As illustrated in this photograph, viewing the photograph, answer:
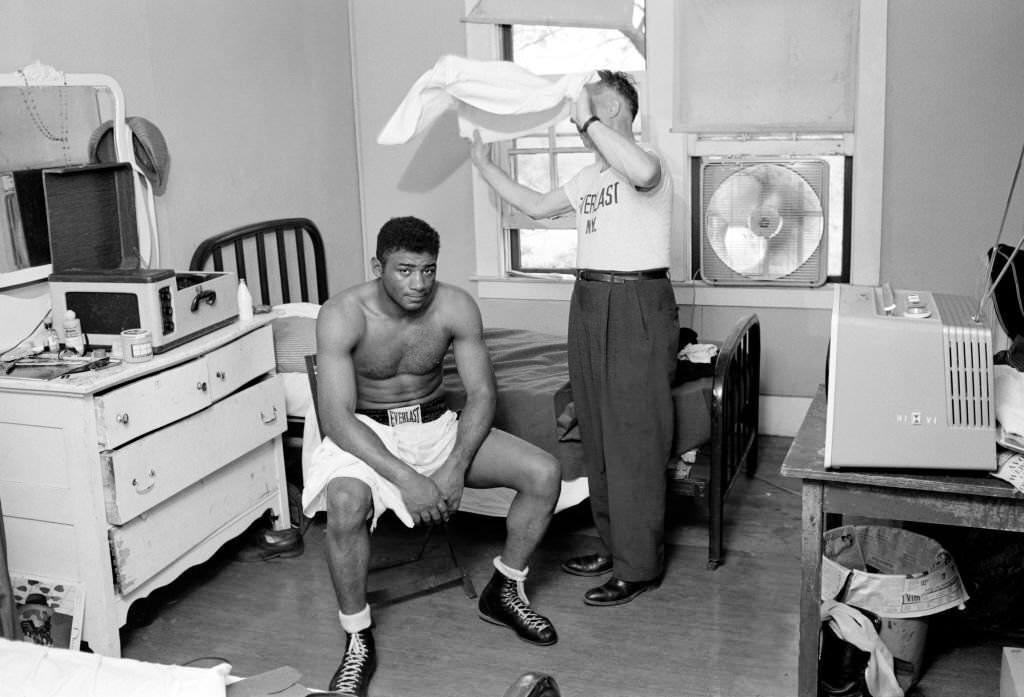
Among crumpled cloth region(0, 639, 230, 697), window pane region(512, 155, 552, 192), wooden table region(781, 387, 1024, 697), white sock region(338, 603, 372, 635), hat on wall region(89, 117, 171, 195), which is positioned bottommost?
white sock region(338, 603, 372, 635)

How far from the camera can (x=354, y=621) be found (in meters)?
3.00

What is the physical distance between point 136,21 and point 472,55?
1693 mm

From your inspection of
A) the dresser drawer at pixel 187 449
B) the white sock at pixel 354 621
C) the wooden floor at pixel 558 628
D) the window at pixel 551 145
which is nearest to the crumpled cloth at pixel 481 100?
the window at pixel 551 145

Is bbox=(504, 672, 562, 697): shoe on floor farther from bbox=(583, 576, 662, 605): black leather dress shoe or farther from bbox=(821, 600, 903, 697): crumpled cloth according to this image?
bbox=(583, 576, 662, 605): black leather dress shoe

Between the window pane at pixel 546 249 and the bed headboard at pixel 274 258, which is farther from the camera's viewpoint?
the window pane at pixel 546 249

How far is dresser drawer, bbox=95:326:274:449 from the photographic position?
9.59 feet

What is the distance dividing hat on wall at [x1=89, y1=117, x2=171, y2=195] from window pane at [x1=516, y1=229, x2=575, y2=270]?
71.7 inches

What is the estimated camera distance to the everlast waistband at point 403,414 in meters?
3.27

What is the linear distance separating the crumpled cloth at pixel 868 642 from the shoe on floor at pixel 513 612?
2.68ft

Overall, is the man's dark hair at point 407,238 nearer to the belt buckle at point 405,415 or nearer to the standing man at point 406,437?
the standing man at point 406,437

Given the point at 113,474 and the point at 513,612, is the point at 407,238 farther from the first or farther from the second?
the point at 513,612

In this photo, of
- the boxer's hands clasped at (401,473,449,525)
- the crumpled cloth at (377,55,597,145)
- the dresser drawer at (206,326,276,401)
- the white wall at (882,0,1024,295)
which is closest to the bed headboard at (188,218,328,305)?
the dresser drawer at (206,326,276,401)

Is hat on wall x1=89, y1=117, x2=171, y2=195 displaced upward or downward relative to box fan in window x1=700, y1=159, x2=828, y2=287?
upward

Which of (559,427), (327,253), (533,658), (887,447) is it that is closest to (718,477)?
(559,427)
